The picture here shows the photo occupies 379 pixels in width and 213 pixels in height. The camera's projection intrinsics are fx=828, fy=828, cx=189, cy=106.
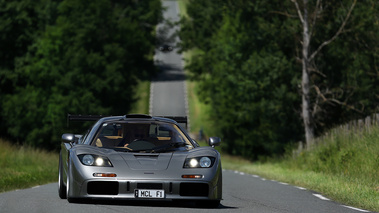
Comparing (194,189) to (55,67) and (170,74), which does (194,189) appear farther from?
(170,74)

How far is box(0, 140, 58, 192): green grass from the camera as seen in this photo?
63.0 ft

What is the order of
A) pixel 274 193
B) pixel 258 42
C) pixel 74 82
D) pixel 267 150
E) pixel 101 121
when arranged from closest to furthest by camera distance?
pixel 101 121, pixel 274 193, pixel 258 42, pixel 267 150, pixel 74 82

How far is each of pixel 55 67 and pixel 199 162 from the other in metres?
50.6

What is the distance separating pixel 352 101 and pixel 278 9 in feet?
20.6

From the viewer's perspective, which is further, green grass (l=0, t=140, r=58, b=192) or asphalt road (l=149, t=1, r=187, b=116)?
asphalt road (l=149, t=1, r=187, b=116)

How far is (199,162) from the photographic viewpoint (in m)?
12.1

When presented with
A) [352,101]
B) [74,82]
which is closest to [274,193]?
[352,101]

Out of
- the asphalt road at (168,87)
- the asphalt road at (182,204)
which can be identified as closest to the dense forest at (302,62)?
the asphalt road at (182,204)

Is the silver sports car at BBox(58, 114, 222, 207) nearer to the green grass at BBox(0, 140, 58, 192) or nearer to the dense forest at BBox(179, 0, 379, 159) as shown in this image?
the green grass at BBox(0, 140, 58, 192)

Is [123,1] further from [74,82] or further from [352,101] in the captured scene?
[352,101]

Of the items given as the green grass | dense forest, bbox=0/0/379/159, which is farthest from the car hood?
dense forest, bbox=0/0/379/159

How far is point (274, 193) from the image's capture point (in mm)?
16719

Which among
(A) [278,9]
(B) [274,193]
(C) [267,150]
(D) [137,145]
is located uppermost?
(A) [278,9]

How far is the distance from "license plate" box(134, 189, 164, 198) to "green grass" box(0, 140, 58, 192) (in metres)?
6.32
